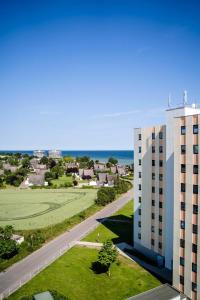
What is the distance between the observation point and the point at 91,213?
9062cm

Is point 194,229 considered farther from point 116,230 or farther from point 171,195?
point 116,230

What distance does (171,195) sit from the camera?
5138cm

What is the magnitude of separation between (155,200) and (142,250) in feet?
38.3

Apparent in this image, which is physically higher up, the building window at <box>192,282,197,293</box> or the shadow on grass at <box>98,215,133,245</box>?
the building window at <box>192,282,197,293</box>

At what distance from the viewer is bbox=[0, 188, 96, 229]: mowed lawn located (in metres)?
83.8

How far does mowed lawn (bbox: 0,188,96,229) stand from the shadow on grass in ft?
42.8

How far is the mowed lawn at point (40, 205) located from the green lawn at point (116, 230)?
528 inches

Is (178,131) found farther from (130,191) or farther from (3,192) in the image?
(3,192)

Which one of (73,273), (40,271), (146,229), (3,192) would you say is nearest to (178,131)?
(146,229)

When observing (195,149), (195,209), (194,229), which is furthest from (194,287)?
(195,149)

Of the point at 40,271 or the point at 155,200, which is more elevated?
the point at 155,200

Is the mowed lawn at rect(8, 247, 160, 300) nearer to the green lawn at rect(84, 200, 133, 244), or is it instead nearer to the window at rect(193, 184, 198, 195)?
the green lawn at rect(84, 200, 133, 244)

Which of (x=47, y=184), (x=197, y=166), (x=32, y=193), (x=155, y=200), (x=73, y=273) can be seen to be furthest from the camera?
(x=47, y=184)

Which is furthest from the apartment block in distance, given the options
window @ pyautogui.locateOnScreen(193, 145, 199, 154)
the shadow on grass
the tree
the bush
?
Result: the bush
